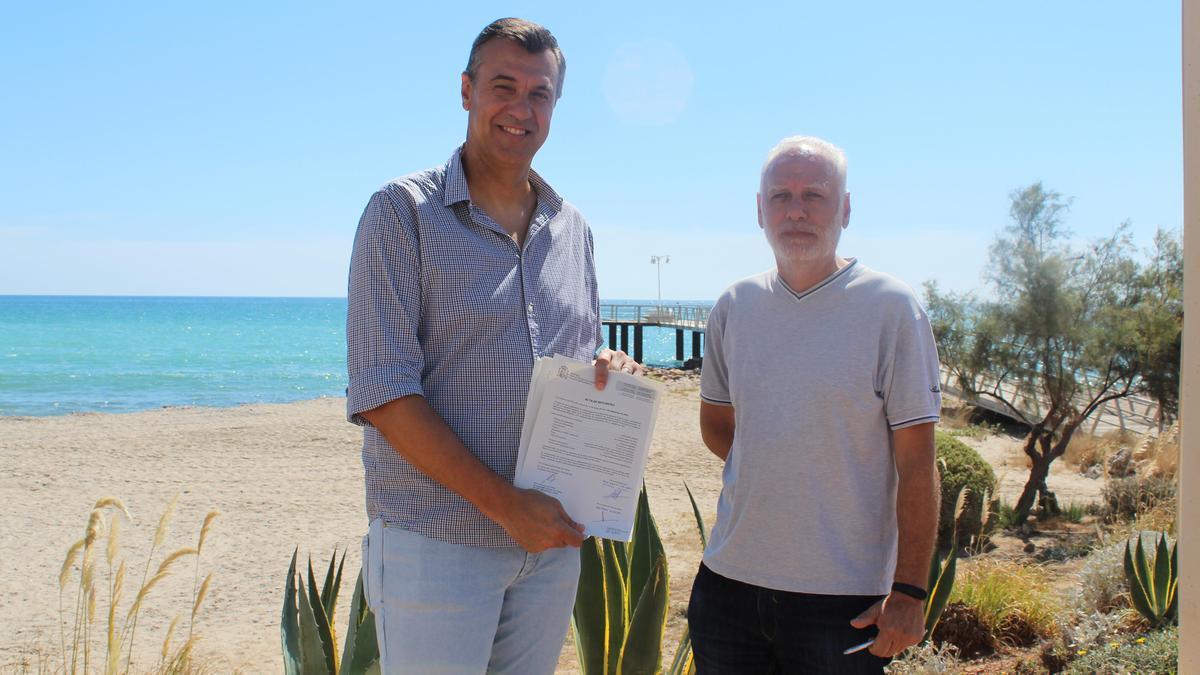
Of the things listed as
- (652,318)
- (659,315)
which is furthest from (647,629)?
(659,315)

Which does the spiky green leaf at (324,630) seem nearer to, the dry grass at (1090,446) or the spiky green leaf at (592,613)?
the spiky green leaf at (592,613)

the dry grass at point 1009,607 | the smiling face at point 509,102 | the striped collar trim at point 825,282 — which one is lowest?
the dry grass at point 1009,607

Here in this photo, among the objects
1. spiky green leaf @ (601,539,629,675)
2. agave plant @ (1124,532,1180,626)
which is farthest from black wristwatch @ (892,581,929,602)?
agave plant @ (1124,532,1180,626)

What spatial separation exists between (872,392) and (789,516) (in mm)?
404

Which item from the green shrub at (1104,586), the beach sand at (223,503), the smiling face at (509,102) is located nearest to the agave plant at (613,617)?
the smiling face at (509,102)

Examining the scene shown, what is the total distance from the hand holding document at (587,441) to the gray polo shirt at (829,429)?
0.40 m

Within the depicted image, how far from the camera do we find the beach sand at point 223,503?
7.92 metres

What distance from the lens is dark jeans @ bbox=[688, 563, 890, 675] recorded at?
2.32m

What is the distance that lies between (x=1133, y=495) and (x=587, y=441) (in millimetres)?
9631

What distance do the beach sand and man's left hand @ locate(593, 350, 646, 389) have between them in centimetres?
424

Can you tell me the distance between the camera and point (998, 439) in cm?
2044

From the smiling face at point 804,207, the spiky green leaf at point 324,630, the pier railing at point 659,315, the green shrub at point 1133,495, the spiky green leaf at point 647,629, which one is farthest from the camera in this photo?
the pier railing at point 659,315

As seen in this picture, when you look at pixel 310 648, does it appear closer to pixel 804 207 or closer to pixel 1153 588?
pixel 804 207

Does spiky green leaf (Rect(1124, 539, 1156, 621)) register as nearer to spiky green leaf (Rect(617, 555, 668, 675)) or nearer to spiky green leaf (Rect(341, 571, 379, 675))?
spiky green leaf (Rect(617, 555, 668, 675))
